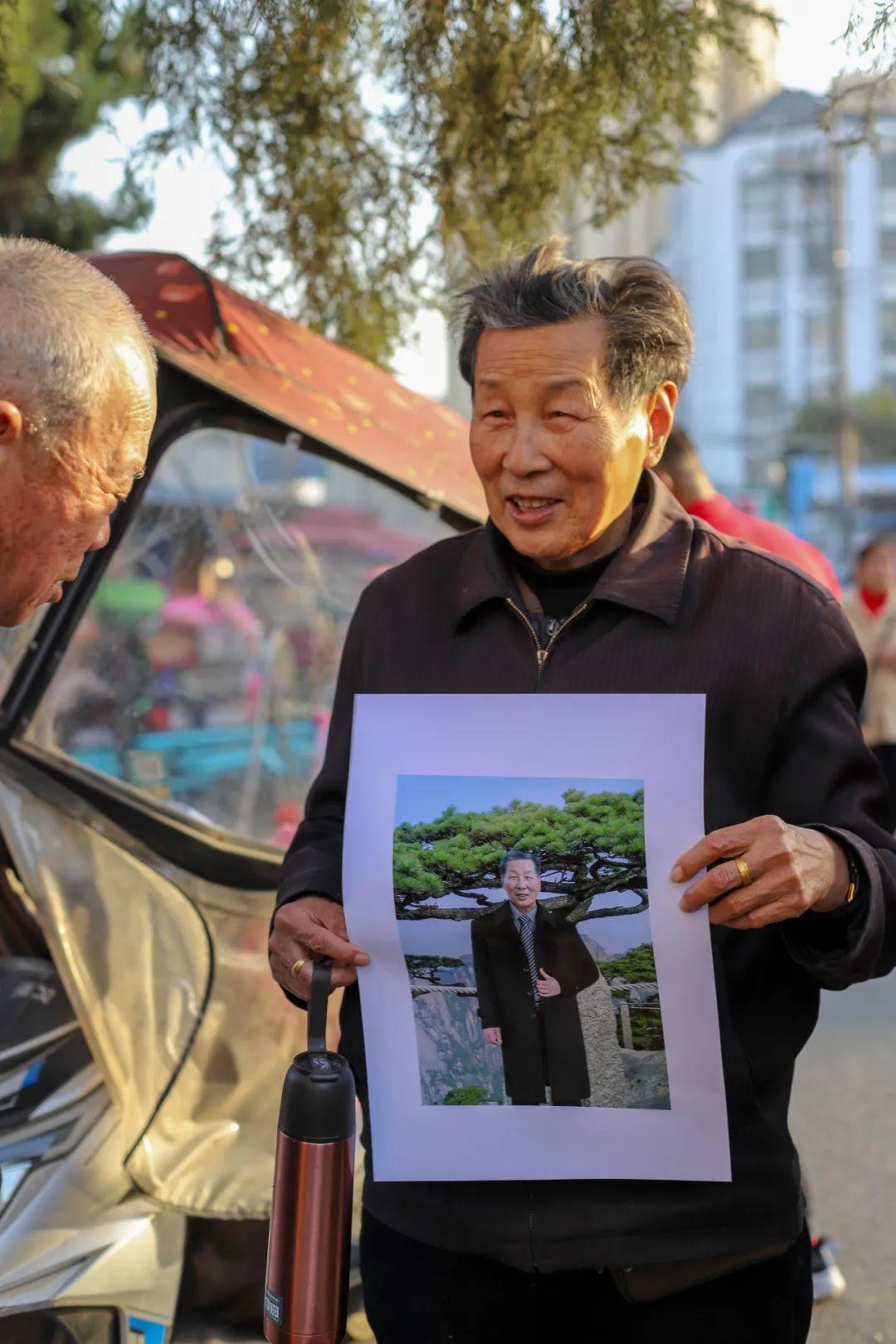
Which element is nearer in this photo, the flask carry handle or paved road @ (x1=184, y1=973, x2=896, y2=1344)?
the flask carry handle

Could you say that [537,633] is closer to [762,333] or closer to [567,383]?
[567,383]

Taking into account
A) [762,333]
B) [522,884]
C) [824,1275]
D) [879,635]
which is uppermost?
[762,333]

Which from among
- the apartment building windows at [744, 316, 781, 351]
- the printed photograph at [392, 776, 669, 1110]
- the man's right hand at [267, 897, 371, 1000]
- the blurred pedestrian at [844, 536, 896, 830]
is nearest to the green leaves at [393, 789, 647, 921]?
the printed photograph at [392, 776, 669, 1110]

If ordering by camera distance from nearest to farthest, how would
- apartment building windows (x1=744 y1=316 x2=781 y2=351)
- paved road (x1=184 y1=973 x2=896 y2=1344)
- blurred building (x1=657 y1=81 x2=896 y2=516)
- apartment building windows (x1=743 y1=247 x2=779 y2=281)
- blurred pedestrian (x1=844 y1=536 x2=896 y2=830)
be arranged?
paved road (x1=184 y1=973 x2=896 y2=1344) → blurred pedestrian (x1=844 y1=536 x2=896 y2=830) → blurred building (x1=657 y1=81 x2=896 y2=516) → apartment building windows (x1=743 y1=247 x2=779 y2=281) → apartment building windows (x1=744 y1=316 x2=781 y2=351)

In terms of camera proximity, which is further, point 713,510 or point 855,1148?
point 855,1148

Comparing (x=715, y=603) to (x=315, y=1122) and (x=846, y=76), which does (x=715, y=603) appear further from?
(x=846, y=76)

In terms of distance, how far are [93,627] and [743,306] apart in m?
54.0

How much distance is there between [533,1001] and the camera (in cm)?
153

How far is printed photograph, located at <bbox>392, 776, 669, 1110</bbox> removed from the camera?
148 centimetres

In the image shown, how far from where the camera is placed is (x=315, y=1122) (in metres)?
1.53

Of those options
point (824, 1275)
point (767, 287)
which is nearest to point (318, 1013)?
point (824, 1275)

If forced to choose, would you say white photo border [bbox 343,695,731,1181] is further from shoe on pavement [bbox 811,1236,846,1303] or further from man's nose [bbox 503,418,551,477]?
shoe on pavement [bbox 811,1236,846,1303]

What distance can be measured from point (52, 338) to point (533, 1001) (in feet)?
2.73

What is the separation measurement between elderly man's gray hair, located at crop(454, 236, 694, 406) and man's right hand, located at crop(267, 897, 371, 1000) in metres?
0.71
